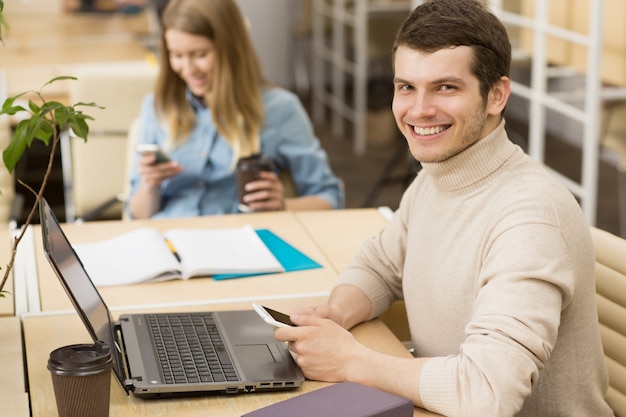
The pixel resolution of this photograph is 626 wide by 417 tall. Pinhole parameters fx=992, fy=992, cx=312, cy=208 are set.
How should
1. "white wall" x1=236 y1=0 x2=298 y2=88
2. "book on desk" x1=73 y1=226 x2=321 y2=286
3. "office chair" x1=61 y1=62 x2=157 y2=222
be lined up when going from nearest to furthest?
"book on desk" x1=73 y1=226 x2=321 y2=286 → "office chair" x1=61 y1=62 x2=157 y2=222 → "white wall" x1=236 y1=0 x2=298 y2=88

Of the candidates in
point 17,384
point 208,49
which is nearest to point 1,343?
point 17,384

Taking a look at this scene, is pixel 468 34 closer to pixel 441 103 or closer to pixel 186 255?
pixel 441 103

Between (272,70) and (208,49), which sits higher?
(208,49)

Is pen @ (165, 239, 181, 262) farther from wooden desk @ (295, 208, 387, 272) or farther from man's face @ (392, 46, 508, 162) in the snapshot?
man's face @ (392, 46, 508, 162)

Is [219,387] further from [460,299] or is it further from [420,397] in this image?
[460,299]

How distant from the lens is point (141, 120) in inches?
114

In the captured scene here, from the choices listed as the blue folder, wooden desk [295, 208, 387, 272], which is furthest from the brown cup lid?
wooden desk [295, 208, 387, 272]

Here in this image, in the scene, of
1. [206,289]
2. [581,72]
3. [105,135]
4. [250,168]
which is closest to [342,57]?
[581,72]

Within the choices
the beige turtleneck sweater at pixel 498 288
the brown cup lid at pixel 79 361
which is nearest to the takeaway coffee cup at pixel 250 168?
the beige turtleneck sweater at pixel 498 288

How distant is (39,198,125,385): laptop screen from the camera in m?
1.41

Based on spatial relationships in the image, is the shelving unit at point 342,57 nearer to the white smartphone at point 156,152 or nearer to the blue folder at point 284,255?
the white smartphone at point 156,152

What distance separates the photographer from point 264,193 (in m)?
2.50

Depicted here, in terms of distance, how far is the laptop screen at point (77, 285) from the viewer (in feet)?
4.63

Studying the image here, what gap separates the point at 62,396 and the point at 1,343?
404 millimetres
